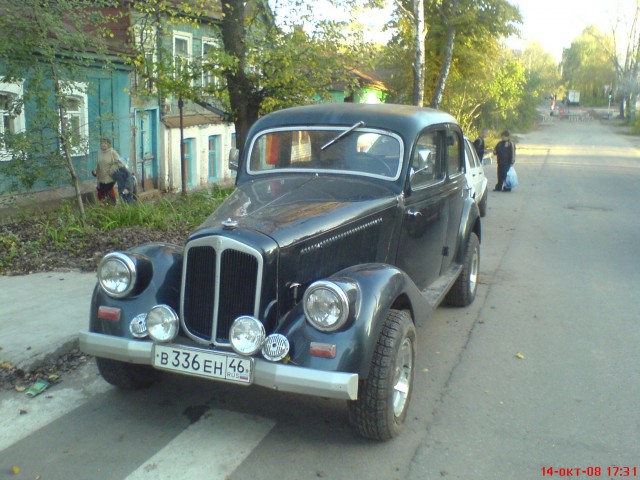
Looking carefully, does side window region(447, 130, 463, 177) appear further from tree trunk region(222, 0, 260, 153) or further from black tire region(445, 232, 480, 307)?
tree trunk region(222, 0, 260, 153)

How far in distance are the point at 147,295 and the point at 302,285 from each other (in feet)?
3.17

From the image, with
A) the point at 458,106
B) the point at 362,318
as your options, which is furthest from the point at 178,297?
the point at 458,106

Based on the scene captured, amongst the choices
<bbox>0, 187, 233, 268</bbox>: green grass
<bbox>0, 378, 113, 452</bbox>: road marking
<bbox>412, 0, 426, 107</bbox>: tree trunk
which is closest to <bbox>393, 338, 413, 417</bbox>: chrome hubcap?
<bbox>0, 378, 113, 452</bbox>: road marking

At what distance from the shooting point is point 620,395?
5121mm

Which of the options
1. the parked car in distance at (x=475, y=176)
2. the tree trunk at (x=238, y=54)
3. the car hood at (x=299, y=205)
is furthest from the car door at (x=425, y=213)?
the tree trunk at (x=238, y=54)

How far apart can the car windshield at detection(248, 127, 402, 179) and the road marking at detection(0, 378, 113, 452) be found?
2148mm

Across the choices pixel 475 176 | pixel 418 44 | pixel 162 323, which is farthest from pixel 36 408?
pixel 418 44

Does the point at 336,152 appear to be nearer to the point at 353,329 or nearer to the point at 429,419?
the point at 353,329

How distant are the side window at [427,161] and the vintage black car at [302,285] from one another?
4 cm

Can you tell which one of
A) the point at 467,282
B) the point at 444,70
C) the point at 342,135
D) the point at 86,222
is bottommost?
the point at 467,282

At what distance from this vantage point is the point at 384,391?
4.15m

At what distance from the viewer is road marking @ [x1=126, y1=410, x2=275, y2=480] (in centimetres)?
392

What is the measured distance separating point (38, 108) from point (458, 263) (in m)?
6.21

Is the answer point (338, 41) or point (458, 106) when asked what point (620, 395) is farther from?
point (458, 106)
